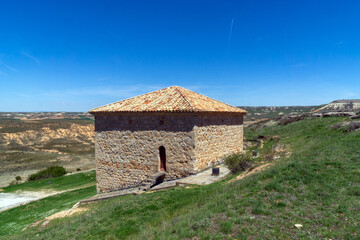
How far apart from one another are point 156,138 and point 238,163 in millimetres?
4533

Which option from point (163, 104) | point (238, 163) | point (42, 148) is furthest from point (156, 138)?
point (42, 148)

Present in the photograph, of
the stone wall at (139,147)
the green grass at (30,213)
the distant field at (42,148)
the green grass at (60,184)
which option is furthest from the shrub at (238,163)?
the distant field at (42,148)

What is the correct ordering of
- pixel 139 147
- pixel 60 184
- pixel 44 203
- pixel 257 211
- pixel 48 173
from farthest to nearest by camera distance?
pixel 48 173 < pixel 60 184 < pixel 44 203 < pixel 139 147 < pixel 257 211

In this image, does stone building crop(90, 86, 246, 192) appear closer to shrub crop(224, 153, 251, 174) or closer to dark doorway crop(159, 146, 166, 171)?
dark doorway crop(159, 146, 166, 171)

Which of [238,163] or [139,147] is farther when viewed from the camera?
[139,147]

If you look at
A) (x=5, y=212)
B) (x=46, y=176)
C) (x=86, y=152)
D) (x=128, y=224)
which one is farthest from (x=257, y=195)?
(x=86, y=152)

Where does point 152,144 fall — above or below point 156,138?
below

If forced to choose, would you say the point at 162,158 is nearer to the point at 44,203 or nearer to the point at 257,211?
the point at 257,211

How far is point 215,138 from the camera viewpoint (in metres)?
13.2

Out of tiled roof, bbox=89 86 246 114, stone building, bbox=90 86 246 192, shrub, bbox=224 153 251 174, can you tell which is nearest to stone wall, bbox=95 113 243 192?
stone building, bbox=90 86 246 192

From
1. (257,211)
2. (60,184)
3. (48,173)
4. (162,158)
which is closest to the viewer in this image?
(257,211)

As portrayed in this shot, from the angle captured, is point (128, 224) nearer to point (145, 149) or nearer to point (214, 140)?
point (145, 149)

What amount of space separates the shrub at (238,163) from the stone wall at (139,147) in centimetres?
199

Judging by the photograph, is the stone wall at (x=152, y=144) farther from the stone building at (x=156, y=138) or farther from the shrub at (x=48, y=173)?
the shrub at (x=48, y=173)
